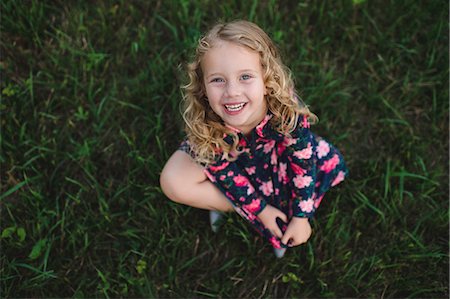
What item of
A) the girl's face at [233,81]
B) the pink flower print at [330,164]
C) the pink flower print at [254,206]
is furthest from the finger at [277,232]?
the girl's face at [233,81]

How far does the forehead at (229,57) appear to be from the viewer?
4.86 ft

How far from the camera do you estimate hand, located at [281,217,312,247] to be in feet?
6.06

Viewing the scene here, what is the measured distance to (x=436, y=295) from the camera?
1919 mm

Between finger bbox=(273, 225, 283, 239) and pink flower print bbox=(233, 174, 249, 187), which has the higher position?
pink flower print bbox=(233, 174, 249, 187)

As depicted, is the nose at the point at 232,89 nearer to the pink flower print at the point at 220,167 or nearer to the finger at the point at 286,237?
the pink flower print at the point at 220,167

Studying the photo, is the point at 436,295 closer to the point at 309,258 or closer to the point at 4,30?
the point at 309,258

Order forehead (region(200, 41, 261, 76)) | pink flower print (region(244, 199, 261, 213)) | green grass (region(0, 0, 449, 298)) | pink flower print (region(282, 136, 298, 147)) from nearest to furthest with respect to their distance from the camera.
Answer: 1. forehead (region(200, 41, 261, 76))
2. pink flower print (region(282, 136, 298, 147))
3. pink flower print (region(244, 199, 261, 213))
4. green grass (region(0, 0, 449, 298))

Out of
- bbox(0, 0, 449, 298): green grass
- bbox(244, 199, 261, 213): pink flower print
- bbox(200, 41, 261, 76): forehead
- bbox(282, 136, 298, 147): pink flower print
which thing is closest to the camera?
bbox(200, 41, 261, 76): forehead

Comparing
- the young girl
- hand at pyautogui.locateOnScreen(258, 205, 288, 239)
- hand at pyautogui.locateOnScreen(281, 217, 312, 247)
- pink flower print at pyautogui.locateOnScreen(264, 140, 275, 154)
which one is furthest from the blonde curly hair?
hand at pyautogui.locateOnScreen(281, 217, 312, 247)

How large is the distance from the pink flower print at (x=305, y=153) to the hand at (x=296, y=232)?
0.88 ft

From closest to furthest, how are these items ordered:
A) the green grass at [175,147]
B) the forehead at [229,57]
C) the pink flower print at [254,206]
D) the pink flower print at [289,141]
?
the forehead at [229,57] → the pink flower print at [289,141] → the pink flower print at [254,206] → the green grass at [175,147]

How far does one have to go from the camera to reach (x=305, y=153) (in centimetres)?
175

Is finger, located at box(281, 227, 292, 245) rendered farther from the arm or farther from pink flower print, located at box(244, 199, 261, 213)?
pink flower print, located at box(244, 199, 261, 213)

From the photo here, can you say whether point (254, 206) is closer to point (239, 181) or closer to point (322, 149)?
point (239, 181)
